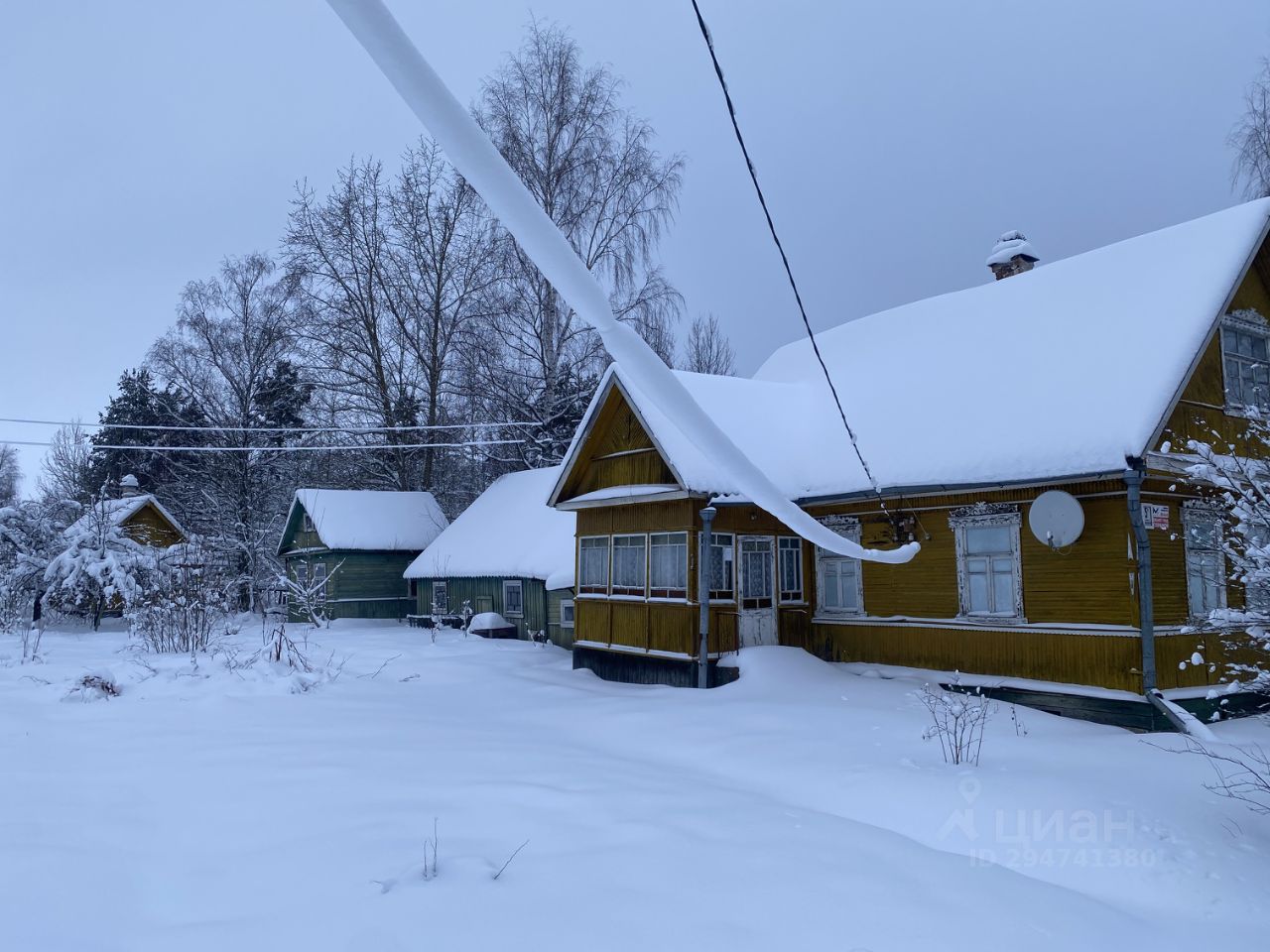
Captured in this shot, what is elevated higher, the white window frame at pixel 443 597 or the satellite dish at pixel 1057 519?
the satellite dish at pixel 1057 519

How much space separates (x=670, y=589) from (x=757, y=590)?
1.41m

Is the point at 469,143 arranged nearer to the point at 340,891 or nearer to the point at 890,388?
the point at 340,891

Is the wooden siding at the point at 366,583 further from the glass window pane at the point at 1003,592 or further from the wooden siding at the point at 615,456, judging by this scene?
the glass window pane at the point at 1003,592

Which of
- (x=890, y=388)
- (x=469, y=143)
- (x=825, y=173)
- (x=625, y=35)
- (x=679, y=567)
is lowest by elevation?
(x=679, y=567)

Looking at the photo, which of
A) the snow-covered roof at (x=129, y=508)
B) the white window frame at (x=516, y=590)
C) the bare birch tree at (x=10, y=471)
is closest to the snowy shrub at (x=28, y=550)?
the snow-covered roof at (x=129, y=508)

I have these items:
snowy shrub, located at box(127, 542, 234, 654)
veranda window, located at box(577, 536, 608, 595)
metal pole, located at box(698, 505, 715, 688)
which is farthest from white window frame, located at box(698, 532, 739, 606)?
snowy shrub, located at box(127, 542, 234, 654)

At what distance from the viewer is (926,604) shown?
39.3 ft

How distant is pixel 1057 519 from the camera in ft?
33.2

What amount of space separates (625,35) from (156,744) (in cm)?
814

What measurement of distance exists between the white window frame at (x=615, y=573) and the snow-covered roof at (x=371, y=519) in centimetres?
1423

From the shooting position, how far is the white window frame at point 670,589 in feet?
43.2

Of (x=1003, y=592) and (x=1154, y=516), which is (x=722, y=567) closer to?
(x=1003, y=592)

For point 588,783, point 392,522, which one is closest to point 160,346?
point 392,522

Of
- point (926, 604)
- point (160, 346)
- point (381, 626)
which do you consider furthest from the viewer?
point (160, 346)
